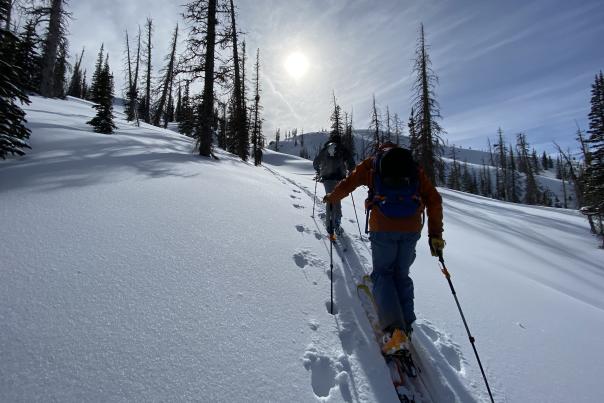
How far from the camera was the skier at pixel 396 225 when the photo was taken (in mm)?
3210

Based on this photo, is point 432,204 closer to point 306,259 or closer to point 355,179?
point 355,179

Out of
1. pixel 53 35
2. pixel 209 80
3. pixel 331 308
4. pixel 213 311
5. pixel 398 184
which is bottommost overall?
pixel 331 308

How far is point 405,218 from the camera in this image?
3.26 meters

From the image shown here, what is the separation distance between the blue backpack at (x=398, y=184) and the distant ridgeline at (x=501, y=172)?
4356 millimetres

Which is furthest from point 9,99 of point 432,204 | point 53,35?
point 53,35

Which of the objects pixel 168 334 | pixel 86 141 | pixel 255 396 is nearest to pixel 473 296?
pixel 255 396

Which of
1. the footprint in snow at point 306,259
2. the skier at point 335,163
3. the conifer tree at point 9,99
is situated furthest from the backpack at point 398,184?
the conifer tree at point 9,99

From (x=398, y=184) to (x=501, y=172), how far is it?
9532 centimetres

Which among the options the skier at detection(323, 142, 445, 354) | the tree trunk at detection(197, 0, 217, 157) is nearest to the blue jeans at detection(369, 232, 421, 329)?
the skier at detection(323, 142, 445, 354)

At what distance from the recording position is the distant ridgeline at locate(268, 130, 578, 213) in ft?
195

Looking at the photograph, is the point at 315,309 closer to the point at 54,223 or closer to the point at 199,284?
the point at 199,284

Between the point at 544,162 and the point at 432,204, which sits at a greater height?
the point at 544,162

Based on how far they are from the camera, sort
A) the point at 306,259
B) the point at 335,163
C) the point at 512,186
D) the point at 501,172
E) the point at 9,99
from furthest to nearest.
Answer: the point at 501,172 < the point at 512,186 < the point at 335,163 < the point at 9,99 < the point at 306,259

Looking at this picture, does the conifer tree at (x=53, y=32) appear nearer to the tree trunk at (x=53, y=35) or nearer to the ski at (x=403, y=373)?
the tree trunk at (x=53, y=35)
